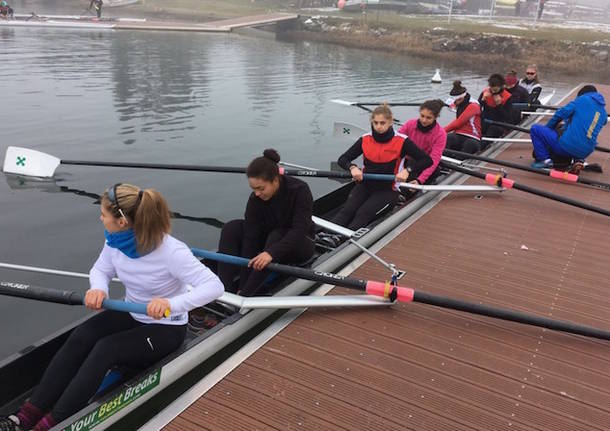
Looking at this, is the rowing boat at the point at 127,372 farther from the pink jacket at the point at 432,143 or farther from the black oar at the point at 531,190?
the black oar at the point at 531,190

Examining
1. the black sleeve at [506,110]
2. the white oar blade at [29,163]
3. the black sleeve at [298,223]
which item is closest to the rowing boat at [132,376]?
the black sleeve at [298,223]

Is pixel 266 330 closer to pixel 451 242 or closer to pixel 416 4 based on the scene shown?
pixel 451 242

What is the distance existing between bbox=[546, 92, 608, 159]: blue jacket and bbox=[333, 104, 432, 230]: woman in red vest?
3951mm

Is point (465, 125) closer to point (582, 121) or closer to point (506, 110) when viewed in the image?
point (506, 110)

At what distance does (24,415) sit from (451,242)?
17.9 feet

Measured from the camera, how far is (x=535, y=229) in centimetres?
747

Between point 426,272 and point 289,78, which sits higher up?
point 289,78

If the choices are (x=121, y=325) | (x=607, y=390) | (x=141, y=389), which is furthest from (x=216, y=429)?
(x=607, y=390)

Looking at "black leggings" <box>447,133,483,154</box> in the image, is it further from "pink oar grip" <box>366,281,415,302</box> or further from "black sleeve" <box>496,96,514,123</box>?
"pink oar grip" <box>366,281,415,302</box>

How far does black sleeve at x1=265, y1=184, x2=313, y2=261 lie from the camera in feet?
17.3

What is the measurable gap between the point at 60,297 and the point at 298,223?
245cm

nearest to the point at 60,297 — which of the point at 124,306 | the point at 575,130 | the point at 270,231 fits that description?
the point at 124,306

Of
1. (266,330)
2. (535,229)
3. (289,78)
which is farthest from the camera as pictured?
(289,78)

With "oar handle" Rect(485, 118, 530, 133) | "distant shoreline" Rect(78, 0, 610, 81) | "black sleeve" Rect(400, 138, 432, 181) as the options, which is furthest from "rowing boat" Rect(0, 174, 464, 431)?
"distant shoreline" Rect(78, 0, 610, 81)
